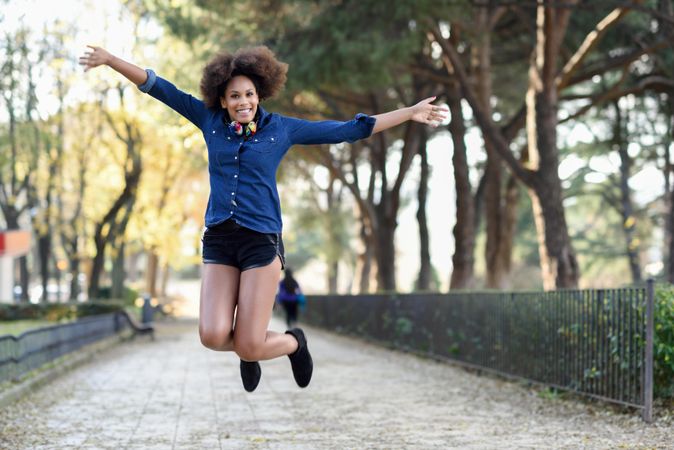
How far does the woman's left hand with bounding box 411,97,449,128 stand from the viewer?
6.57m

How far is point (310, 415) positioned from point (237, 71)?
5076 mm

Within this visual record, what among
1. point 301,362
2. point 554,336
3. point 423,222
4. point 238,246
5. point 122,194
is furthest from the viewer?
point 423,222

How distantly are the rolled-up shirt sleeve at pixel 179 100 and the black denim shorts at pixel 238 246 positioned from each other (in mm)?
739

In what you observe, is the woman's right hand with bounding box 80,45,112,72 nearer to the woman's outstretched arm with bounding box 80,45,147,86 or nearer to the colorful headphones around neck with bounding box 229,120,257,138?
the woman's outstretched arm with bounding box 80,45,147,86

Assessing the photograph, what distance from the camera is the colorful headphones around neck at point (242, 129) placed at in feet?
21.5

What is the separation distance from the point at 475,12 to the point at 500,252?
7002mm

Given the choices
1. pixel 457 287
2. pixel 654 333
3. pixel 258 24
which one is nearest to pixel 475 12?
pixel 258 24

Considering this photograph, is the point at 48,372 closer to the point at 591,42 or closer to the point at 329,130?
the point at 329,130

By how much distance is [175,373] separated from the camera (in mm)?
16703

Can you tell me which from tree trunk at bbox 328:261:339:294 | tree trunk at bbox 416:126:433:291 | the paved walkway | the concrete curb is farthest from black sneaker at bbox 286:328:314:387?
tree trunk at bbox 328:261:339:294

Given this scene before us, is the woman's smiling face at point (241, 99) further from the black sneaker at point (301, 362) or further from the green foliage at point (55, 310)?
the green foliage at point (55, 310)

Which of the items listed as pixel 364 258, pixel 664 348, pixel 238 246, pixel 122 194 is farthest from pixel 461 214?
pixel 238 246

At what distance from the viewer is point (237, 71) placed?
6707mm

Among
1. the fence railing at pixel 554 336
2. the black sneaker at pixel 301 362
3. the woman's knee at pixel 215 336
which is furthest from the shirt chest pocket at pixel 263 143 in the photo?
the fence railing at pixel 554 336
